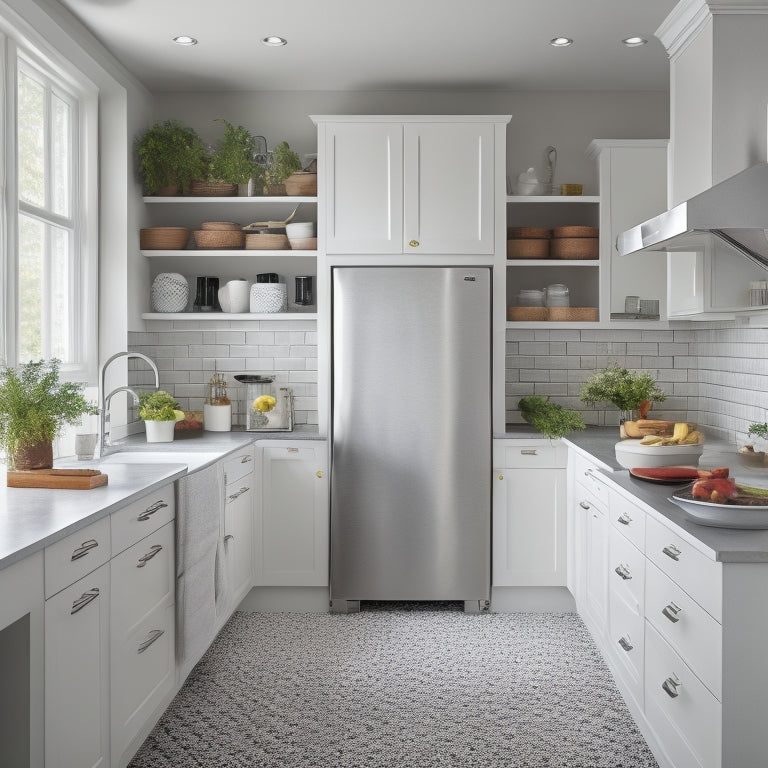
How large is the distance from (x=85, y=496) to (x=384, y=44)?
8.57 ft

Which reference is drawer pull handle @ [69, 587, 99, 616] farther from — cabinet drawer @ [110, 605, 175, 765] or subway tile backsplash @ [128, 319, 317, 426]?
subway tile backsplash @ [128, 319, 317, 426]

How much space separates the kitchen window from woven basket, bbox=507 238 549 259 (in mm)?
2199

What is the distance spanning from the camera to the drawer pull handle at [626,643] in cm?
270

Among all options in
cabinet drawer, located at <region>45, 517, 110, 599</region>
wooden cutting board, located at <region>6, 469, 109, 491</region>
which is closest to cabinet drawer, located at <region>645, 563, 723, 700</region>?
cabinet drawer, located at <region>45, 517, 110, 599</region>

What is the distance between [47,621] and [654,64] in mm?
3821

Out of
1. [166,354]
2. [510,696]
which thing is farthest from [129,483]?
[166,354]

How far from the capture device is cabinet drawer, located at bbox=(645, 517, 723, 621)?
1.87m

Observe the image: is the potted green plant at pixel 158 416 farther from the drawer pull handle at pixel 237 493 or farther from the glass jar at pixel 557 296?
the glass jar at pixel 557 296

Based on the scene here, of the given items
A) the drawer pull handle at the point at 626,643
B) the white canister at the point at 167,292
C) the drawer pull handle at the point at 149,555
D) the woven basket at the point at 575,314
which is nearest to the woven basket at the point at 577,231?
the woven basket at the point at 575,314

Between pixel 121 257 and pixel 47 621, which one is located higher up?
pixel 121 257

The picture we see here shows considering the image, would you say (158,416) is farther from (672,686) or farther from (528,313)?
(672,686)

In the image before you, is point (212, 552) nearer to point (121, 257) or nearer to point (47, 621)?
point (47, 621)

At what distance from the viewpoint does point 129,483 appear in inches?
100

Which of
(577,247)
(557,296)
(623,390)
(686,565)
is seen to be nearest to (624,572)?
(686,565)
